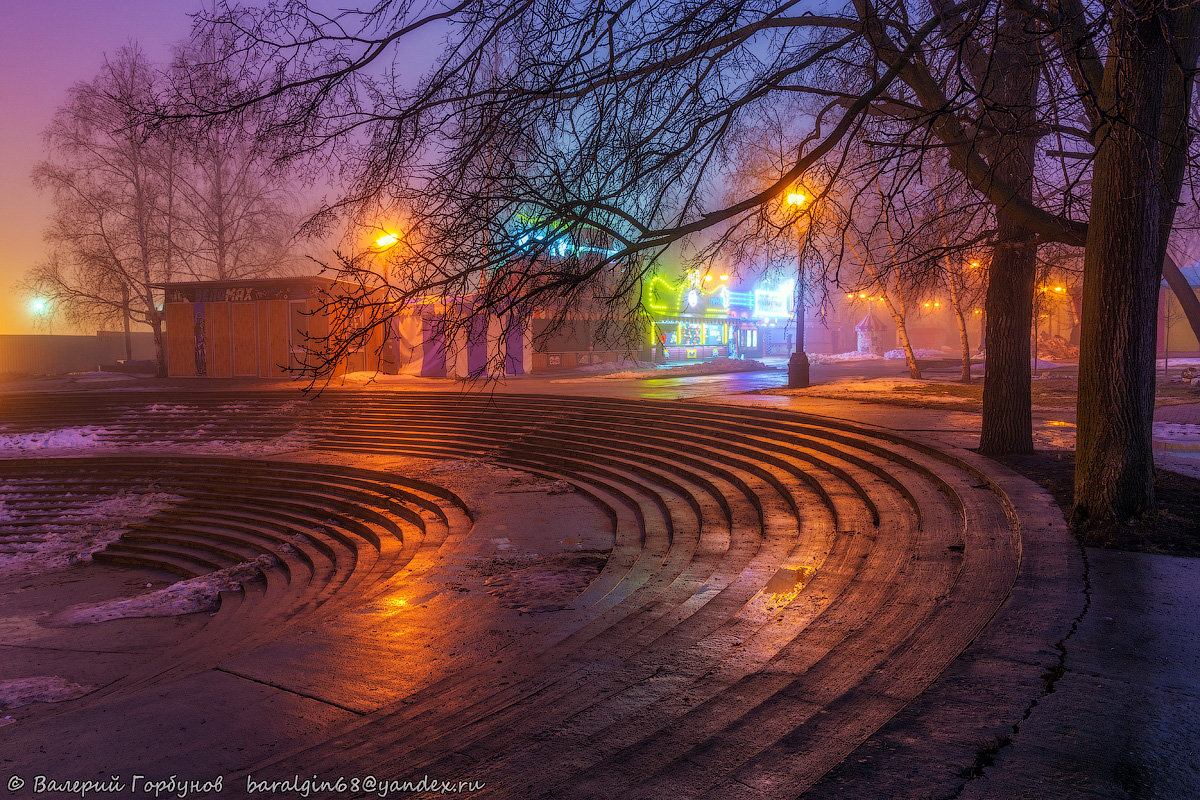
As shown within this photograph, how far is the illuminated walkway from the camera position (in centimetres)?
292

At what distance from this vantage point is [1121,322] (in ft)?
19.4

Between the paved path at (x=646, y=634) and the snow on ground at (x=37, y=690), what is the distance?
33cm

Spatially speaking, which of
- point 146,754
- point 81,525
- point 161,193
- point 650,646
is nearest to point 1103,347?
point 650,646

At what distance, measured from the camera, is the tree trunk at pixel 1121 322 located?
18.7 ft

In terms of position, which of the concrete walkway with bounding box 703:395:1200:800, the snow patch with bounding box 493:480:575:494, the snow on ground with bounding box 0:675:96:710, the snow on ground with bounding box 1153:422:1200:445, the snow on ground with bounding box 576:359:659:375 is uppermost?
the snow on ground with bounding box 576:359:659:375

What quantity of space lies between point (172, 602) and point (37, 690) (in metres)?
3.06

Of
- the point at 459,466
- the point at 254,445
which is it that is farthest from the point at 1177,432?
the point at 254,445

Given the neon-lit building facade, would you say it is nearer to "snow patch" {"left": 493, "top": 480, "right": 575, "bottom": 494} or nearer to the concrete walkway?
"snow patch" {"left": 493, "top": 480, "right": 575, "bottom": 494}

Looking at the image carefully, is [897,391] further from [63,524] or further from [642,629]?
[63,524]

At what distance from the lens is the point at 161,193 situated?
30125 mm

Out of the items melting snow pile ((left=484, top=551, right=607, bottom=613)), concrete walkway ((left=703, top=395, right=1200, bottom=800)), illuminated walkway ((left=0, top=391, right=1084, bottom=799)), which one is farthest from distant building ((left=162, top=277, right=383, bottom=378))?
concrete walkway ((left=703, top=395, right=1200, bottom=800))

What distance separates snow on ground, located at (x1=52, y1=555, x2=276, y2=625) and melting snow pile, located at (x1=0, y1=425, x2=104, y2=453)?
404 inches

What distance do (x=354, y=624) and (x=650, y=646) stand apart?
10.6ft

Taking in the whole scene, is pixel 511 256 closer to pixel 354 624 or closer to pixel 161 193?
pixel 354 624
